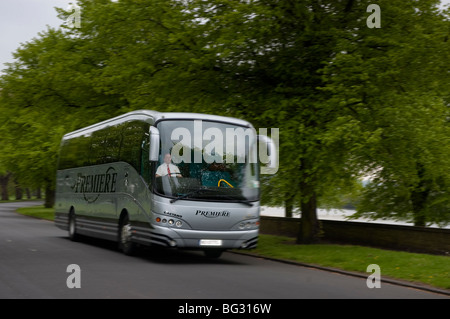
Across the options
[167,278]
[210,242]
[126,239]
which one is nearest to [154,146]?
[210,242]

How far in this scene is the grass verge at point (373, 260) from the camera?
1276 centimetres

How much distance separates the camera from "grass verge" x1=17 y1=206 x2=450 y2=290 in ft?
41.9

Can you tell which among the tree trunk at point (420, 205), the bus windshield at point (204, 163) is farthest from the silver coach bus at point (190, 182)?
the tree trunk at point (420, 205)

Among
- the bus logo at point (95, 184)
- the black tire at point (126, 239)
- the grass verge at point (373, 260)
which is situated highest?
the bus logo at point (95, 184)

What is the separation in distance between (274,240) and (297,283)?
10382 millimetres

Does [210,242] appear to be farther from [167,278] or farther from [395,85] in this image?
[395,85]

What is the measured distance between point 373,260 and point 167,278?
5.84m

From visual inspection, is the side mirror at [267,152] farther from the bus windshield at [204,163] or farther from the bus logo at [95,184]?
the bus logo at [95,184]

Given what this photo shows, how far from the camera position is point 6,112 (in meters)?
34.9

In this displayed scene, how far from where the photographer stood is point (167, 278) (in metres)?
11.4

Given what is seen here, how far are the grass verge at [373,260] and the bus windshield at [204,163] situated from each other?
266cm

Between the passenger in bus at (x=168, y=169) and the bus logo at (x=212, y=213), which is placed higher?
the passenger in bus at (x=168, y=169)

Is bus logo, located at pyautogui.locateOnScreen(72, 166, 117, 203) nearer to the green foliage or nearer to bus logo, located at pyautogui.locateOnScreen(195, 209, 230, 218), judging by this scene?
the green foliage

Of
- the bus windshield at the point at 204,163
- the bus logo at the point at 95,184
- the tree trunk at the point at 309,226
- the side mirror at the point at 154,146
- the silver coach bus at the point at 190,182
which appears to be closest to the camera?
the side mirror at the point at 154,146
